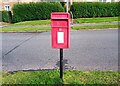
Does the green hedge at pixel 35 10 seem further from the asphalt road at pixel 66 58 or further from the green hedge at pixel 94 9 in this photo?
the asphalt road at pixel 66 58

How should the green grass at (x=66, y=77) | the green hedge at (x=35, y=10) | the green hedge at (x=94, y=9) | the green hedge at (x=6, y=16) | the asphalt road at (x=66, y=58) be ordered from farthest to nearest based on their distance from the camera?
the green hedge at (x=6, y=16) < the green hedge at (x=35, y=10) < the green hedge at (x=94, y=9) < the asphalt road at (x=66, y=58) < the green grass at (x=66, y=77)

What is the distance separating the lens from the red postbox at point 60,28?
511 cm

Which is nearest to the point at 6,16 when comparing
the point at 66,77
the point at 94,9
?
the point at 94,9

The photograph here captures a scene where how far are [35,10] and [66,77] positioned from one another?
20.1 meters

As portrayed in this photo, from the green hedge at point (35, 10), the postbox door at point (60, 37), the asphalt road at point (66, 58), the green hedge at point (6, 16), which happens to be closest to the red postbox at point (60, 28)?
the postbox door at point (60, 37)

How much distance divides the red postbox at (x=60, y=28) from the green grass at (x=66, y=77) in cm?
75

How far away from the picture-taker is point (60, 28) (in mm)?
5195

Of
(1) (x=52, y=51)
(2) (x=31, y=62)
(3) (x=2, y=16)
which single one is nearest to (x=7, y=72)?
(2) (x=31, y=62)

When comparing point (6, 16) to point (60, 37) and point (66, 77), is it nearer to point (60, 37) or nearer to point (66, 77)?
point (66, 77)

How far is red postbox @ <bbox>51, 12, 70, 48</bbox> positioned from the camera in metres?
5.11

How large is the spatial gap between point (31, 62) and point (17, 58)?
0.72 meters

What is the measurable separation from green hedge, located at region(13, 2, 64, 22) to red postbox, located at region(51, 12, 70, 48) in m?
19.7

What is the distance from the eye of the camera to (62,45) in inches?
208

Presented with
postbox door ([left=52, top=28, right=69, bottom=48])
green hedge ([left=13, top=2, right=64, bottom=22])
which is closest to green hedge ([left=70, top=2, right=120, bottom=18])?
green hedge ([left=13, top=2, right=64, bottom=22])
